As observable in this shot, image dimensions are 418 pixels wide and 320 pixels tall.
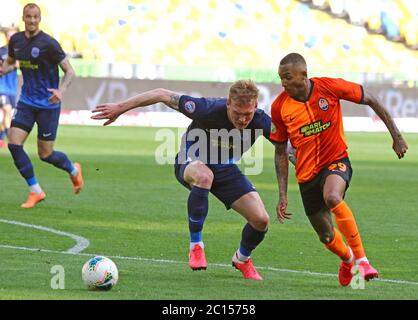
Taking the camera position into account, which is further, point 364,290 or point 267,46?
point 267,46

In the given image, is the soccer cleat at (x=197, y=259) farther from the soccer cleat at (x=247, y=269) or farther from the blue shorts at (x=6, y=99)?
the blue shorts at (x=6, y=99)

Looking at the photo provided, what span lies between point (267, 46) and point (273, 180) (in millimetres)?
23299

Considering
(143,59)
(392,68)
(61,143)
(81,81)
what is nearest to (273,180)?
(61,143)

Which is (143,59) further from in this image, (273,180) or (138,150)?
(273,180)

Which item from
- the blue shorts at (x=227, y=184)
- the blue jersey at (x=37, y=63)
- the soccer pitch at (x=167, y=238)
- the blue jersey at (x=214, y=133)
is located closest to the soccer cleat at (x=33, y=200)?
the soccer pitch at (x=167, y=238)

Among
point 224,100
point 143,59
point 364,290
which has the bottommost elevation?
point 364,290

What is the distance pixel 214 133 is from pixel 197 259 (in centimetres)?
108

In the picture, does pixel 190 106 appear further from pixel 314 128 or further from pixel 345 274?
pixel 345 274

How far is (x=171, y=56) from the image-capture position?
40.7 metres

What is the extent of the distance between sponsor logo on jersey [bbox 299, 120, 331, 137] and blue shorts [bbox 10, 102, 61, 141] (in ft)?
19.7

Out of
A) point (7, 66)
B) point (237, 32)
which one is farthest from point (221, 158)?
point (237, 32)

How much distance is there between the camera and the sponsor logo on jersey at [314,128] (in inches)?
336

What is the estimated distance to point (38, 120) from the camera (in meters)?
13.9
